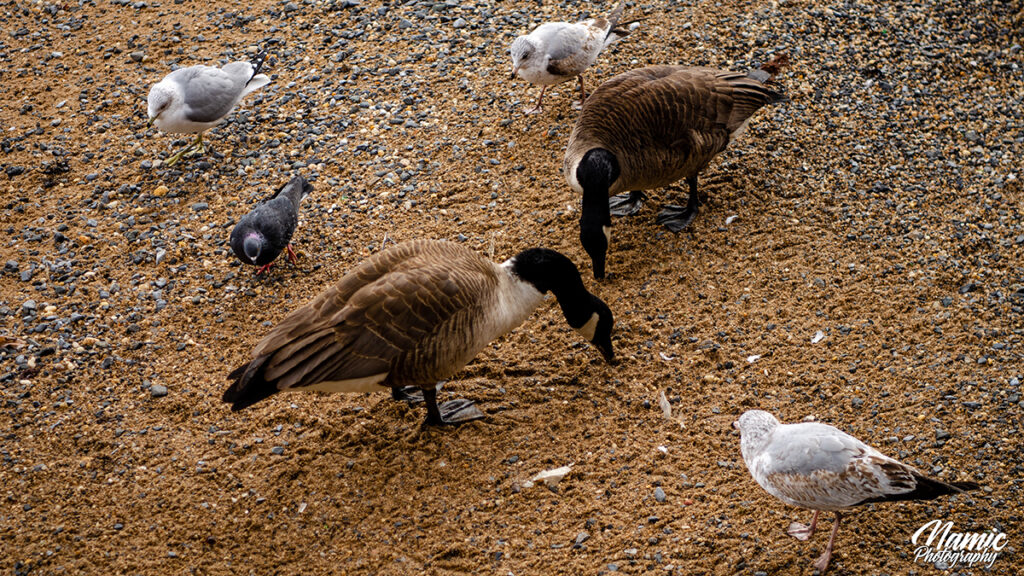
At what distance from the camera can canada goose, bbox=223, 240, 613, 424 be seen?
518 centimetres

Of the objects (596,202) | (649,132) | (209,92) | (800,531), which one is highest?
(209,92)

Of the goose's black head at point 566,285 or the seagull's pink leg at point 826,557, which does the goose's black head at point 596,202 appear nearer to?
the goose's black head at point 566,285

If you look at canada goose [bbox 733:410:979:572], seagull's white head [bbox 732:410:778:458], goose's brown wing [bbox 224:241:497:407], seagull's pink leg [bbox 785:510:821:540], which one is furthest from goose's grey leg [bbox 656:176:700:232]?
seagull's pink leg [bbox 785:510:821:540]

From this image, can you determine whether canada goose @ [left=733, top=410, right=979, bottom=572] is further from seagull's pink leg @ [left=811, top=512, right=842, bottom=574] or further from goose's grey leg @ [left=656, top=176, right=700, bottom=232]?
goose's grey leg @ [left=656, top=176, right=700, bottom=232]

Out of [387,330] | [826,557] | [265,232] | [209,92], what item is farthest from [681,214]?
[209,92]

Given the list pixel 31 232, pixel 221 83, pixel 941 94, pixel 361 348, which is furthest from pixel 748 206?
pixel 31 232

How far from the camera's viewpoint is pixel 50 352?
650cm

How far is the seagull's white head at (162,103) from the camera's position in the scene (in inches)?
313

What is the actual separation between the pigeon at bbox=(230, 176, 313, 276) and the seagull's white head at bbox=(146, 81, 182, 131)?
180 cm

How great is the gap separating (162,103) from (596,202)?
4.56 m

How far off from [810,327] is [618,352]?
149 cm

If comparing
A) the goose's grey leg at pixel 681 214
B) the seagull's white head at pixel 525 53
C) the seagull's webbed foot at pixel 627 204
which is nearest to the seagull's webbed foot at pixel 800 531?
the goose's grey leg at pixel 681 214

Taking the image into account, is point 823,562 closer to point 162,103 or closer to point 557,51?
point 557,51

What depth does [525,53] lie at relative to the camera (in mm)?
7844
